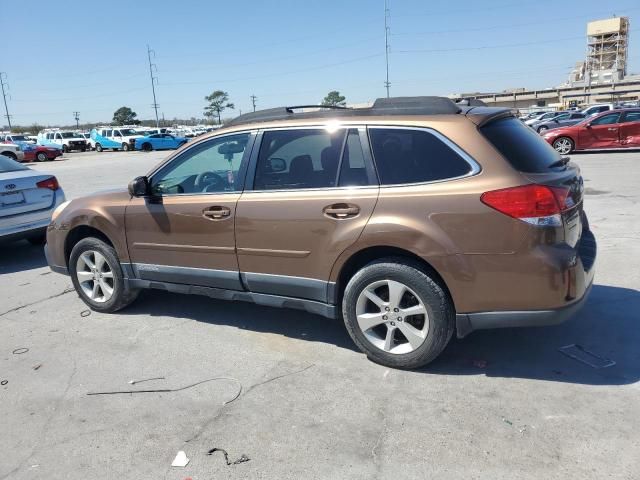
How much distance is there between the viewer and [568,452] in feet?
8.76

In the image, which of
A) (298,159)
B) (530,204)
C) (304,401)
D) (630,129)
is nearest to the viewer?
(530,204)

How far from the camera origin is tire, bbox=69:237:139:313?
16.2 feet

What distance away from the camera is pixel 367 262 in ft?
12.2

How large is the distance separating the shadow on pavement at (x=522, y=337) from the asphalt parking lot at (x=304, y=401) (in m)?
0.02

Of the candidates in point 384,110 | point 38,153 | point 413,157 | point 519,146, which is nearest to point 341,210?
point 413,157

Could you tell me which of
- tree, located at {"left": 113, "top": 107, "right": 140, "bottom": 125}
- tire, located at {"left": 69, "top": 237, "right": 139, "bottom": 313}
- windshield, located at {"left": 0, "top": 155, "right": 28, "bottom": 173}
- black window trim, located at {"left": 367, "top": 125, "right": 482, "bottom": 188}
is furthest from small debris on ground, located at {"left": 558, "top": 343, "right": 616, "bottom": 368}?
tree, located at {"left": 113, "top": 107, "right": 140, "bottom": 125}

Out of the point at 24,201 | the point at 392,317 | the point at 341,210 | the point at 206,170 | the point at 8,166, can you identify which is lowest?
the point at 392,317

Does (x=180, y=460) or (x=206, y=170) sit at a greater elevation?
(x=206, y=170)

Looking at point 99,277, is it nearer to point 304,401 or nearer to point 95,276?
point 95,276

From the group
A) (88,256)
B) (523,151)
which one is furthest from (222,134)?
(523,151)

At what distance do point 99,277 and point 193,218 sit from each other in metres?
1.44

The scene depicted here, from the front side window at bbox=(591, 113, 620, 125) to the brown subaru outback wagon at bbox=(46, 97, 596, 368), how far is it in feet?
54.2

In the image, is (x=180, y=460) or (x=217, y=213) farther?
(x=217, y=213)

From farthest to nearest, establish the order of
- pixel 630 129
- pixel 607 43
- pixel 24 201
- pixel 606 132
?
pixel 607 43
pixel 606 132
pixel 630 129
pixel 24 201
